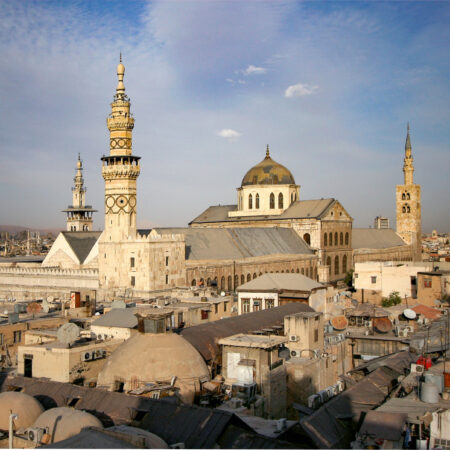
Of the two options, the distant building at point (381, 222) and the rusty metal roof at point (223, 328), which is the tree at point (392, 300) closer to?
the rusty metal roof at point (223, 328)

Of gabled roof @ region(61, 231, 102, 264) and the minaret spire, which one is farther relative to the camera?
the minaret spire

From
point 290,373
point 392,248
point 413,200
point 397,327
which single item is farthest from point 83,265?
point 413,200

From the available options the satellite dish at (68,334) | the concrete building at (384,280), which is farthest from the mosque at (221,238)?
the satellite dish at (68,334)

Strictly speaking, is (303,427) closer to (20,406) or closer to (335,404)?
(335,404)

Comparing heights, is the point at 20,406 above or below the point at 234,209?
below

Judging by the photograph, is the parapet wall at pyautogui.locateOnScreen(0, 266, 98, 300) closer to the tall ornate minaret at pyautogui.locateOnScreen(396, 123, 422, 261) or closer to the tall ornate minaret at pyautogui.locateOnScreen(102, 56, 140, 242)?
the tall ornate minaret at pyautogui.locateOnScreen(102, 56, 140, 242)

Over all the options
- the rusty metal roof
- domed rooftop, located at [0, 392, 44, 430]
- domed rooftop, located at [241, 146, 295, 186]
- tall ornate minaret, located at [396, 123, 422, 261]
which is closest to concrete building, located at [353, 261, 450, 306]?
the rusty metal roof

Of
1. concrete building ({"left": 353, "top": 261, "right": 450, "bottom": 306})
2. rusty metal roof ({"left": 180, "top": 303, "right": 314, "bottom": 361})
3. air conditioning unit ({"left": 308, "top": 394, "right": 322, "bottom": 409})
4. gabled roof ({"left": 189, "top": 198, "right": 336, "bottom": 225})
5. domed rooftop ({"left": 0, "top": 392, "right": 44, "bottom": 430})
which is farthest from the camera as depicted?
gabled roof ({"left": 189, "top": 198, "right": 336, "bottom": 225})
